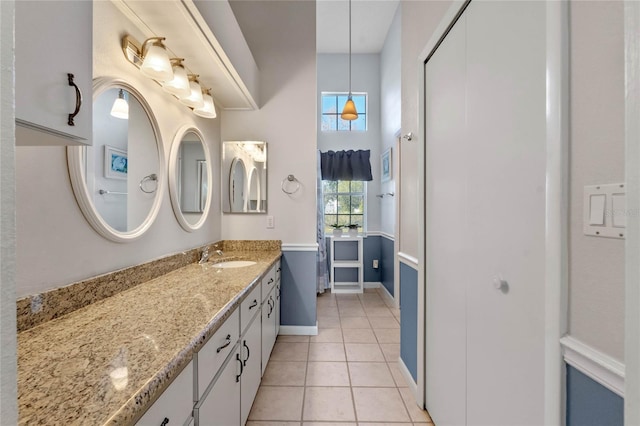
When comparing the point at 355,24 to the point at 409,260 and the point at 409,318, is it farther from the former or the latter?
the point at 409,318

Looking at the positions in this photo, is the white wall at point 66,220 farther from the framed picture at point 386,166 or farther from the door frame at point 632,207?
the framed picture at point 386,166

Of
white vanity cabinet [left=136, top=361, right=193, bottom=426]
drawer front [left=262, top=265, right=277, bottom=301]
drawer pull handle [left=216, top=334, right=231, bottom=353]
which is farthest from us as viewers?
drawer front [left=262, top=265, right=277, bottom=301]

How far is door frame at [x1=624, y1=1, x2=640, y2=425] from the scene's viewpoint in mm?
316

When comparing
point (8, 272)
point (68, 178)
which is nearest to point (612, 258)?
point (8, 272)

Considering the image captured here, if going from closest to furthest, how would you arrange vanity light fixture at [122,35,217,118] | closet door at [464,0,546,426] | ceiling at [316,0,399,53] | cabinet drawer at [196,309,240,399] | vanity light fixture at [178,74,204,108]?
1. closet door at [464,0,546,426]
2. cabinet drawer at [196,309,240,399]
3. vanity light fixture at [122,35,217,118]
4. vanity light fixture at [178,74,204,108]
5. ceiling at [316,0,399,53]

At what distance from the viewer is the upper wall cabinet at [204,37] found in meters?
1.24

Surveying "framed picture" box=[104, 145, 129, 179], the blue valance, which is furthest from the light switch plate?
the blue valance

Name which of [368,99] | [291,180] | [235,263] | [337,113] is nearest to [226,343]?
[235,263]

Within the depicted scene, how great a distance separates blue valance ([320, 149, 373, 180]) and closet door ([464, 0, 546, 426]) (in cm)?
302

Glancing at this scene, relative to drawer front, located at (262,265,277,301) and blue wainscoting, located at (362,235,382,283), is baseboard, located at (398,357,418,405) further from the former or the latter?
blue wainscoting, located at (362,235,382,283)

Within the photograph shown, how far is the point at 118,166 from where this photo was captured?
4.12ft

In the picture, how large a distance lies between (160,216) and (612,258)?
1887mm

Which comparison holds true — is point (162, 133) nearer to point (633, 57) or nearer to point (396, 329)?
point (633, 57)

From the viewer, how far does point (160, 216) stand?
5.29 ft
